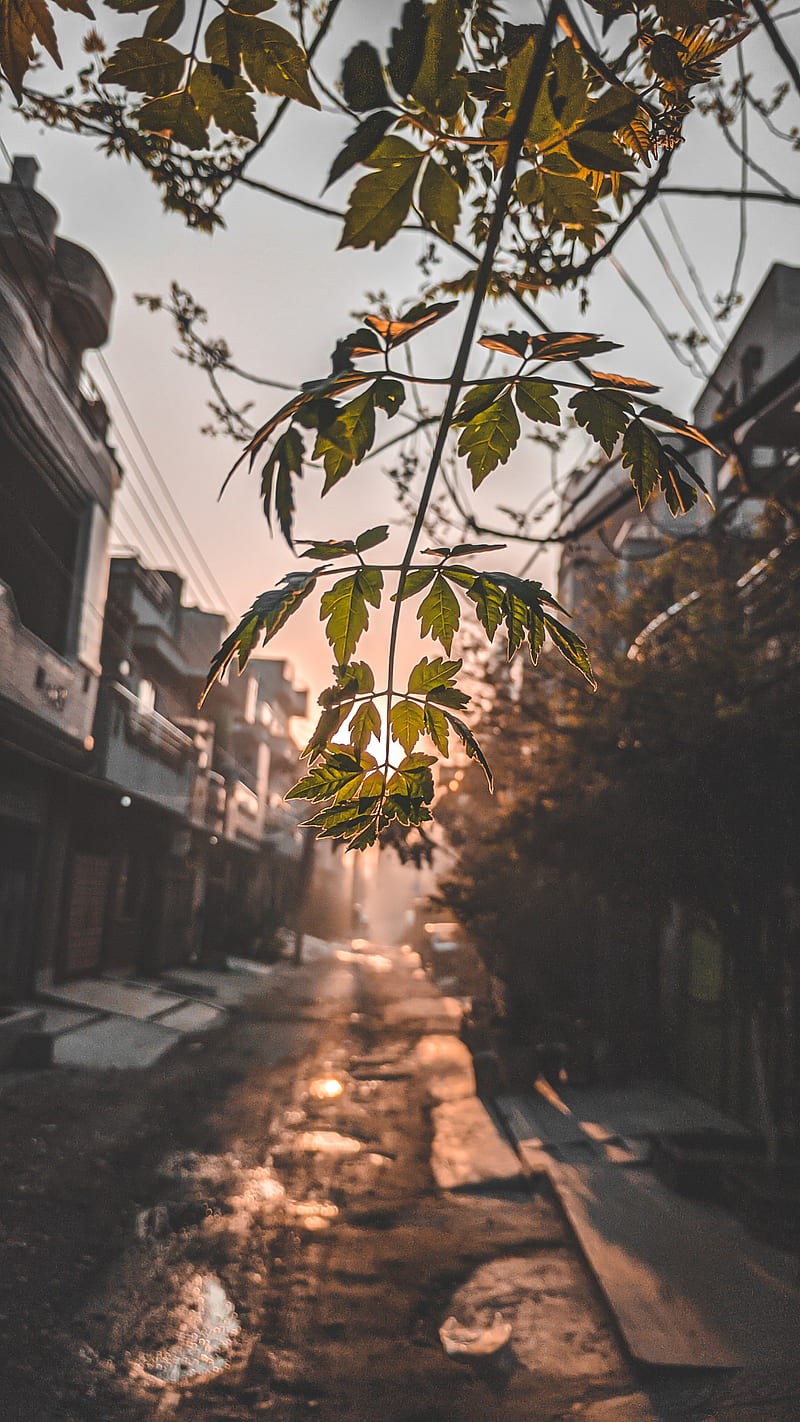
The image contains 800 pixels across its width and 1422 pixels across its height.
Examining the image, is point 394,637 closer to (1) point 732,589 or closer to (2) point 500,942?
(1) point 732,589

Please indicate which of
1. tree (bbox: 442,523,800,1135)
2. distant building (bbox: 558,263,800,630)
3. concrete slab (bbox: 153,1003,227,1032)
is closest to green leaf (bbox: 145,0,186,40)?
tree (bbox: 442,523,800,1135)

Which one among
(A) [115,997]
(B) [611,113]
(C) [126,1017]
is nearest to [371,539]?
(B) [611,113]

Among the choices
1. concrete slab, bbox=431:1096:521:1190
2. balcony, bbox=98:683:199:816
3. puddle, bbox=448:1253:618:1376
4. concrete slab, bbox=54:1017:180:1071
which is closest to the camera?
puddle, bbox=448:1253:618:1376

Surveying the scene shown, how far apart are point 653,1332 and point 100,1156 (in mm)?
5671

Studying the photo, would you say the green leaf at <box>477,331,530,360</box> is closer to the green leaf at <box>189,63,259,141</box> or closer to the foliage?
the green leaf at <box>189,63,259,141</box>

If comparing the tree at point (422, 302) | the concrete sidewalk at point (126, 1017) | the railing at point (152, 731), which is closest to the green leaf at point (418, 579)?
the tree at point (422, 302)

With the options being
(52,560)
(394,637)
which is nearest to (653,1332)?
(394,637)

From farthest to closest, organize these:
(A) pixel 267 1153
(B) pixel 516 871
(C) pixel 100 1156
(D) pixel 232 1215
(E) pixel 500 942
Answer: (E) pixel 500 942, (B) pixel 516 871, (A) pixel 267 1153, (C) pixel 100 1156, (D) pixel 232 1215

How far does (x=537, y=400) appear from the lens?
120 cm

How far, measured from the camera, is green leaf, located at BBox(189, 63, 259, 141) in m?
1.28

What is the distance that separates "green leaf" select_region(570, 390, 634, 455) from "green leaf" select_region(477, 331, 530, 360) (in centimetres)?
9

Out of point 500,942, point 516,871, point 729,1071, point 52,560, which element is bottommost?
point 729,1071

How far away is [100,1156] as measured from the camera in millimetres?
9305

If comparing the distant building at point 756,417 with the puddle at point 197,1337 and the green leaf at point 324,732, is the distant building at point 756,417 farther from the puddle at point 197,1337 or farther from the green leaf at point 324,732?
the green leaf at point 324,732
